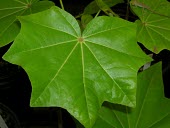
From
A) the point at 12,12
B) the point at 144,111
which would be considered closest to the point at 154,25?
the point at 144,111

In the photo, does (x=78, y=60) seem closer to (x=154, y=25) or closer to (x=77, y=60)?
(x=77, y=60)

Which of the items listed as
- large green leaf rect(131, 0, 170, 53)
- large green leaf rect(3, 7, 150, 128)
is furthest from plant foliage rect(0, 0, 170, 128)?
large green leaf rect(131, 0, 170, 53)

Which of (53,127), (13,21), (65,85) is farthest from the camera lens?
(53,127)

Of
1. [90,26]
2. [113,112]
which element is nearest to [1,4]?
[90,26]

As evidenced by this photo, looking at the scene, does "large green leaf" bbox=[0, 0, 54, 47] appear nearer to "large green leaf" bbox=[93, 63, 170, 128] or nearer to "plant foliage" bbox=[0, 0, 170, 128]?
"plant foliage" bbox=[0, 0, 170, 128]

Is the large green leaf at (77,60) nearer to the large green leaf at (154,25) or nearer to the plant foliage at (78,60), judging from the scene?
the plant foliage at (78,60)

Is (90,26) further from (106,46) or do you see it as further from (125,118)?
(125,118)

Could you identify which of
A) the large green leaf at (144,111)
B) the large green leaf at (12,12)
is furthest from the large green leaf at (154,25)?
the large green leaf at (12,12)
